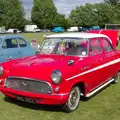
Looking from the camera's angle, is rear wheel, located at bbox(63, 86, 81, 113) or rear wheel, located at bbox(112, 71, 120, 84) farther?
rear wheel, located at bbox(112, 71, 120, 84)

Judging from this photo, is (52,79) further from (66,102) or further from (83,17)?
(83,17)

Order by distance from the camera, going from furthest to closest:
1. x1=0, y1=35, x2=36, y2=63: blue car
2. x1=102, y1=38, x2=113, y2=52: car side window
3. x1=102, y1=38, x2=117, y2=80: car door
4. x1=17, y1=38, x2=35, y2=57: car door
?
x1=17, y1=38, x2=35, y2=57: car door < x1=0, y1=35, x2=36, y2=63: blue car < x1=102, y1=38, x2=113, y2=52: car side window < x1=102, y1=38, x2=117, y2=80: car door

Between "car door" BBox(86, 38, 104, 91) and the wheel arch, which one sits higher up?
"car door" BBox(86, 38, 104, 91)

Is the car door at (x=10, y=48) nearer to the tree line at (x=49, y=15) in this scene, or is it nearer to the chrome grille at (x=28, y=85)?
the chrome grille at (x=28, y=85)

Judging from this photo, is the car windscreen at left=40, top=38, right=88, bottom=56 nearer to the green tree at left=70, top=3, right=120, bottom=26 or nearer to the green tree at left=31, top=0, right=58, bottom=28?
the green tree at left=31, top=0, right=58, bottom=28

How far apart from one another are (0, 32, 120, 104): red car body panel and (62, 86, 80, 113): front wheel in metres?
0.19

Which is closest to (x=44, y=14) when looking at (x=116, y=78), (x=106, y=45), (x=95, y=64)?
(x=116, y=78)

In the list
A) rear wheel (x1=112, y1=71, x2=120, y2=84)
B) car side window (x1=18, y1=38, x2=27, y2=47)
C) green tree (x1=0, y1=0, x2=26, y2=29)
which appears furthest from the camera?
green tree (x1=0, y1=0, x2=26, y2=29)

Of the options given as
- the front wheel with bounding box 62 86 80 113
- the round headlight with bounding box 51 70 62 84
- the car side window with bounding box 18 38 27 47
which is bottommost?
the front wheel with bounding box 62 86 80 113

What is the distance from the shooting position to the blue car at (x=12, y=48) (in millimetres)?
10789

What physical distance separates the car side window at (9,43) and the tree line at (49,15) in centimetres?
6398

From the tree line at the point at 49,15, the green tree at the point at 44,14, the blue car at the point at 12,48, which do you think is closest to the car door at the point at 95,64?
the blue car at the point at 12,48

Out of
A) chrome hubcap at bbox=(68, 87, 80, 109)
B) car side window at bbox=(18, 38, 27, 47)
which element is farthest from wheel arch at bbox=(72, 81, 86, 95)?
car side window at bbox=(18, 38, 27, 47)

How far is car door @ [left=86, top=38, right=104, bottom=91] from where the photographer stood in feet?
23.0
